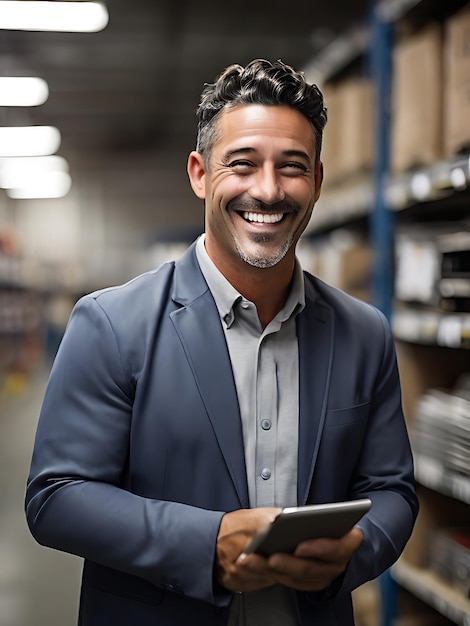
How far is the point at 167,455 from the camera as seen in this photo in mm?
1363

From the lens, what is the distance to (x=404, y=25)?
9.03 ft

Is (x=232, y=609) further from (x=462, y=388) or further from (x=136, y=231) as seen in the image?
(x=136, y=231)

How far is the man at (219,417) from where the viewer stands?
129cm

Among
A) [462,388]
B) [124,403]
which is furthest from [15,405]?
[124,403]

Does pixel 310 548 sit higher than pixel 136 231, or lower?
lower

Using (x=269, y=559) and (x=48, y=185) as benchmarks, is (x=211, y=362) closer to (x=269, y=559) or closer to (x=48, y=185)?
(x=269, y=559)

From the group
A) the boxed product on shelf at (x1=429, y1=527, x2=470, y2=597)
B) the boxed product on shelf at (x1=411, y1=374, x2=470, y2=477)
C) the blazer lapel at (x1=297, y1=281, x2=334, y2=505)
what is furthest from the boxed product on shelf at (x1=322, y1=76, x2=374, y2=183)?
the blazer lapel at (x1=297, y1=281, x2=334, y2=505)

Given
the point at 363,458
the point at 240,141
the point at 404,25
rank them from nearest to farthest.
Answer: the point at 240,141
the point at 363,458
the point at 404,25

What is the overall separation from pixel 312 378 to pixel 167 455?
28 cm

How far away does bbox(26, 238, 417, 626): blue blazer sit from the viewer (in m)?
1.29

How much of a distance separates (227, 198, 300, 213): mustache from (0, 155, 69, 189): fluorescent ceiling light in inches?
126

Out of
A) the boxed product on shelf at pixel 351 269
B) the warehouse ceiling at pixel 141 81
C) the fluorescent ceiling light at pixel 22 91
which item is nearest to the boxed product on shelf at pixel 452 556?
the boxed product on shelf at pixel 351 269

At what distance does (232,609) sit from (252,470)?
0.24 meters

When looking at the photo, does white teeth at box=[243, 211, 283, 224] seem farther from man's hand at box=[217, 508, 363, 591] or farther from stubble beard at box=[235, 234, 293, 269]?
man's hand at box=[217, 508, 363, 591]
